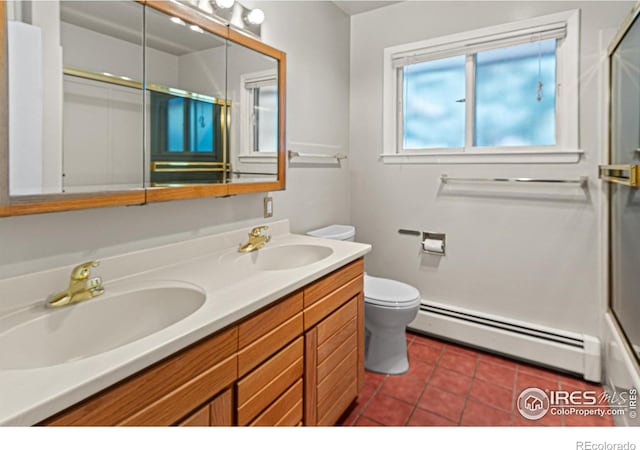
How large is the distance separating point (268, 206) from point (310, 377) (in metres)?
0.95

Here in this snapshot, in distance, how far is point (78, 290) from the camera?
1116 mm

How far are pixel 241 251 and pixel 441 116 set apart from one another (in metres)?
1.70

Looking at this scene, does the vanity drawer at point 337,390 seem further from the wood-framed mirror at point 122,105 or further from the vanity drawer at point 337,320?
the wood-framed mirror at point 122,105

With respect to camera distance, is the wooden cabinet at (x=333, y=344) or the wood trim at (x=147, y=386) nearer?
the wood trim at (x=147, y=386)

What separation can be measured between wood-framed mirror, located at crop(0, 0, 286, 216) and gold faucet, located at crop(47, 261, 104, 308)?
19cm

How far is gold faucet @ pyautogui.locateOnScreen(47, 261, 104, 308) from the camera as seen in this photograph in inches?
42.4

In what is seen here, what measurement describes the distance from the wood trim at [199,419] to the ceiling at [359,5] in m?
2.56

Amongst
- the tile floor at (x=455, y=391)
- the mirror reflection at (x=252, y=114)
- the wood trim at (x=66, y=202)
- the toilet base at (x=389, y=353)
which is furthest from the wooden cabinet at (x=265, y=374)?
the mirror reflection at (x=252, y=114)

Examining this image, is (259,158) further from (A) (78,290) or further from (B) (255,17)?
(A) (78,290)

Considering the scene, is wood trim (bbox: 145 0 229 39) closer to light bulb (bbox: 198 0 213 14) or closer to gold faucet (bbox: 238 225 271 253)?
light bulb (bbox: 198 0 213 14)

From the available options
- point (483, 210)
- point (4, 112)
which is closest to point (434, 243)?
point (483, 210)

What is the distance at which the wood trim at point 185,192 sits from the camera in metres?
1.38

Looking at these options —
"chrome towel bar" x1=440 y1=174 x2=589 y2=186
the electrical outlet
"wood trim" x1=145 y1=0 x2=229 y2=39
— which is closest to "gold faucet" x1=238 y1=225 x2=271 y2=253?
the electrical outlet
